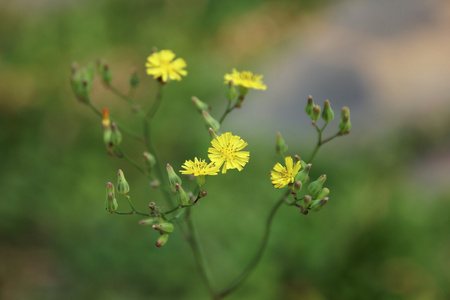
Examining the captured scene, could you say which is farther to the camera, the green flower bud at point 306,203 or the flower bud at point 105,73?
the flower bud at point 105,73

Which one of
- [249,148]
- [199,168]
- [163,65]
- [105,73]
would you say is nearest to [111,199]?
[199,168]

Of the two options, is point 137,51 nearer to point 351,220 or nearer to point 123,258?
point 123,258

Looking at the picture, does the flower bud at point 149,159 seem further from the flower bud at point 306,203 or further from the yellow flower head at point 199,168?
the flower bud at point 306,203

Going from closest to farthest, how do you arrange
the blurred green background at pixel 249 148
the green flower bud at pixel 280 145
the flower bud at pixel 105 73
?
the green flower bud at pixel 280 145, the flower bud at pixel 105 73, the blurred green background at pixel 249 148

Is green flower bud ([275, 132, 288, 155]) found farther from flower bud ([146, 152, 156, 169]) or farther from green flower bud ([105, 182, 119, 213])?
green flower bud ([105, 182, 119, 213])

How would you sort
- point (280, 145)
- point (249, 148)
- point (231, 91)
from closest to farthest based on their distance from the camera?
point (280, 145) < point (231, 91) < point (249, 148)

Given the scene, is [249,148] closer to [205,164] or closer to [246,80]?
[246,80]

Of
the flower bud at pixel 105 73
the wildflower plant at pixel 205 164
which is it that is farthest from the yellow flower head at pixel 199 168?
the flower bud at pixel 105 73

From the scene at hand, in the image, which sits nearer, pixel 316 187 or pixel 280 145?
Result: pixel 316 187
